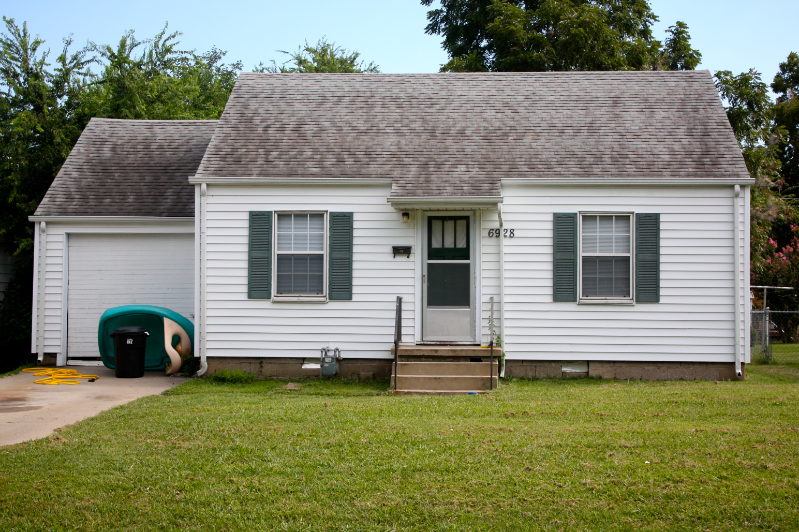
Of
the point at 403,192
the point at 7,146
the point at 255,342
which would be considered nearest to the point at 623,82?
the point at 403,192

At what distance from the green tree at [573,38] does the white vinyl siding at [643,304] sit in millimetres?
12241

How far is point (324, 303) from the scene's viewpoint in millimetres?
11570

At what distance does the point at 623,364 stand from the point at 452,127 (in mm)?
5111

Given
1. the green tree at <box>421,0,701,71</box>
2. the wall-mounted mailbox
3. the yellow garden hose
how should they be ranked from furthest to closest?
Answer: the green tree at <box>421,0,701,71</box>
the wall-mounted mailbox
the yellow garden hose

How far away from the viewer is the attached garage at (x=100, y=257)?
13078 mm

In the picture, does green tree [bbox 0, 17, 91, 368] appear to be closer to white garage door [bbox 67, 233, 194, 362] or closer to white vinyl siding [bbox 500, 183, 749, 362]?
white garage door [bbox 67, 233, 194, 362]

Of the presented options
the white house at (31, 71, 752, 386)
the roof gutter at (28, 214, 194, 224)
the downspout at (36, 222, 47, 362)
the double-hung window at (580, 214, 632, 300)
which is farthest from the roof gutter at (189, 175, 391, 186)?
the downspout at (36, 222, 47, 362)

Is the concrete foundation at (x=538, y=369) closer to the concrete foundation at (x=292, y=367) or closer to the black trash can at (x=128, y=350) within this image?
the concrete foundation at (x=292, y=367)

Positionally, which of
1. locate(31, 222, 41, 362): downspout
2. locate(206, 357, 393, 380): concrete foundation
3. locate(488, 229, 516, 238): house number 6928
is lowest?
locate(206, 357, 393, 380): concrete foundation

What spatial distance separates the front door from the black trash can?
485 centimetres

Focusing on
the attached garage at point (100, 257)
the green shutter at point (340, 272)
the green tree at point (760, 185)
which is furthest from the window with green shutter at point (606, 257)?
the green tree at point (760, 185)

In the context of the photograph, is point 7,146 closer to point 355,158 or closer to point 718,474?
point 355,158

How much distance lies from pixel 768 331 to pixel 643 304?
4.68 metres

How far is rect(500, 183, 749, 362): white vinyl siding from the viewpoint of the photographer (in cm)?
1136
